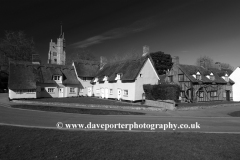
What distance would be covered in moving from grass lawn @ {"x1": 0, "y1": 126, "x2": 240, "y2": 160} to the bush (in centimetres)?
1491

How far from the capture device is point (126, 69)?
99.2 ft

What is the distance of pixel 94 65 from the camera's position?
137 feet

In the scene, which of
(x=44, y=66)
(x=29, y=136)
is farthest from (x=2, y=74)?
(x=29, y=136)

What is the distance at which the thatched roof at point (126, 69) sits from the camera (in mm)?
27888

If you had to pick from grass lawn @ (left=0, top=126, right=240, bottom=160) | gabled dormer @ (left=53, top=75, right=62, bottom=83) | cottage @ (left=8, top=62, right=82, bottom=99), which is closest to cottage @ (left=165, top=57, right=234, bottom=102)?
grass lawn @ (left=0, top=126, right=240, bottom=160)

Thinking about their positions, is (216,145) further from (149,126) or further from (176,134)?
(149,126)

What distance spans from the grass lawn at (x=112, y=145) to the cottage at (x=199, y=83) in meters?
20.9

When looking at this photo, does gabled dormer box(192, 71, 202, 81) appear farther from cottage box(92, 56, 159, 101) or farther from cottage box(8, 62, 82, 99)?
cottage box(8, 62, 82, 99)

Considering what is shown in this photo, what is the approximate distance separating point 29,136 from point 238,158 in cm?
1080

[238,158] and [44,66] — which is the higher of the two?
[44,66]

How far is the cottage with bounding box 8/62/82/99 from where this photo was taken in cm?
2864

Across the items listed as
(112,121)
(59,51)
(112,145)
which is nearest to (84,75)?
(112,121)

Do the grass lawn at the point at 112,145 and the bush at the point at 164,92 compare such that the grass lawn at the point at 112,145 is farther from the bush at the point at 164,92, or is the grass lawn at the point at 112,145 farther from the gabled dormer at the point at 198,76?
the gabled dormer at the point at 198,76

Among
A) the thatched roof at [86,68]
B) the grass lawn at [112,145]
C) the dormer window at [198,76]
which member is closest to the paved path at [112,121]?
the grass lawn at [112,145]
